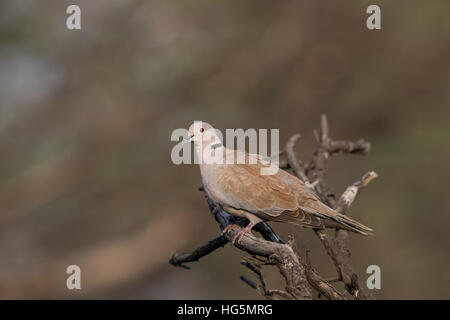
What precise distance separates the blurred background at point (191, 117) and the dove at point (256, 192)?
645cm

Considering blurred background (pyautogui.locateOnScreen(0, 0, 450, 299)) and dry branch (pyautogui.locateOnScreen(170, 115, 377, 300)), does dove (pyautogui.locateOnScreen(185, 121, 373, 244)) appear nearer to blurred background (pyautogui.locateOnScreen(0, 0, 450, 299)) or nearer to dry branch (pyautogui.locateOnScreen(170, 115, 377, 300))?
dry branch (pyautogui.locateOnScreen(170, 115, 377, 300))

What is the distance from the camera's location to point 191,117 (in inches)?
478

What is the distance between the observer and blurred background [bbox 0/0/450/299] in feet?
37.3

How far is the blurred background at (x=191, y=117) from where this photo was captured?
37.3 feet

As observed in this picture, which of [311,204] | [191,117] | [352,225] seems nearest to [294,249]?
[352,225]

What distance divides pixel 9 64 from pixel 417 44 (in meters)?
7.89

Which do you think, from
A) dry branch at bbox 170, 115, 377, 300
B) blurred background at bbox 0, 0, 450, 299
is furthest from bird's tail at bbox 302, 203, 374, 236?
blurred background at bbox 0, 0, 450, 299

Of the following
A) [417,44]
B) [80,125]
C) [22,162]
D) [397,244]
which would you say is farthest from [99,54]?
[397,244]

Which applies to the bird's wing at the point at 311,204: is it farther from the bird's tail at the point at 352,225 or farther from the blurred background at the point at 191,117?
the blurred background at the point at 191,117

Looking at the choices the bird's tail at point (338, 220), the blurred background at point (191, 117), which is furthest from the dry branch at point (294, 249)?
the blurred background at point (191, 117)

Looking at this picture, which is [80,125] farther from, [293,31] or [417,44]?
[417,44]

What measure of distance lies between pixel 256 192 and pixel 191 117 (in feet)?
26.5

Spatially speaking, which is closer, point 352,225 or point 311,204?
point 352,225

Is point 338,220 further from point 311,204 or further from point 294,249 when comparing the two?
point 294,249
